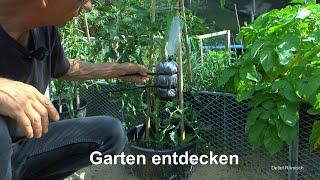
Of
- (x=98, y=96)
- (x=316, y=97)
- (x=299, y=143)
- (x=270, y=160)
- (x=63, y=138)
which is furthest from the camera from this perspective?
(x=98, y=96)

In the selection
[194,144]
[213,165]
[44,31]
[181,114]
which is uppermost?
[44,31]

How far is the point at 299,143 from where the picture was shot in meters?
2.57

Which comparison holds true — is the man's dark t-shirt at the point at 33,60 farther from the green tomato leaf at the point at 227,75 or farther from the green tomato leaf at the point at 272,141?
the green tomato leaf at the point at 272,141

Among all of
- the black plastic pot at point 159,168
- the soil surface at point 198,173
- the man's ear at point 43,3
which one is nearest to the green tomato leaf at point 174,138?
the black plastic pot at point 159,168

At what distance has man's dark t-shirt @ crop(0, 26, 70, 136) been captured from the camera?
1.76m

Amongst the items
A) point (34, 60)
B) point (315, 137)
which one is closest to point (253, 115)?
point (315, 137)

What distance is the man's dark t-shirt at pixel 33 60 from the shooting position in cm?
176

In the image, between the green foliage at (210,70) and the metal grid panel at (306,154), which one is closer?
the metal grid panel at (306,154)

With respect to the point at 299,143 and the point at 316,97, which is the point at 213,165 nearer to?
the point at 299,143

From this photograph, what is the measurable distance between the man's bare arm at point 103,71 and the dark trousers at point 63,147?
12.4 inches

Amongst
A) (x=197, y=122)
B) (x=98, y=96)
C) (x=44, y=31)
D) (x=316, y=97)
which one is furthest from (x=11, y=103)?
(x=98, y=96)

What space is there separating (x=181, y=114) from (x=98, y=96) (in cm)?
106

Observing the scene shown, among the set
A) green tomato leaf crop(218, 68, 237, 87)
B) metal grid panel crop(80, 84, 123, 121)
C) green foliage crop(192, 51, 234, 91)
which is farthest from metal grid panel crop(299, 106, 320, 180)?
metal grid panel crop(80, 84, 123, 121)

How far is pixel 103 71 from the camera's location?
2.26 meters
